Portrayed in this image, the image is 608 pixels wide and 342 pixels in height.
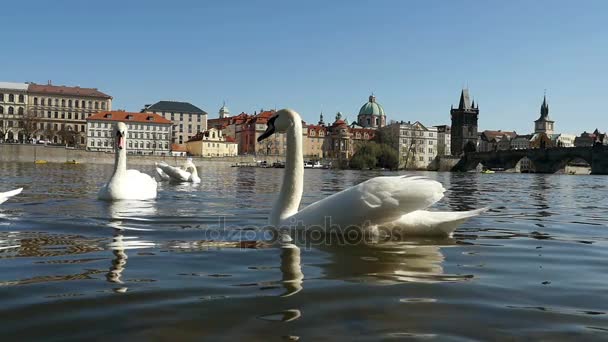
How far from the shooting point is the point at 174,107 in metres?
140

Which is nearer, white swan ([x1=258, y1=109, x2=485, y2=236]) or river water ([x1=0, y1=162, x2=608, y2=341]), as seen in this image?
river water ([x1=0, y1=162, x2=608, y2=341])

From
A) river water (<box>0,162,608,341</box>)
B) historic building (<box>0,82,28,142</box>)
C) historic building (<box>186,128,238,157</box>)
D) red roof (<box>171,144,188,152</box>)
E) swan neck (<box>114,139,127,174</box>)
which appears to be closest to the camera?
river water (<box>0,162,608,341</box>)

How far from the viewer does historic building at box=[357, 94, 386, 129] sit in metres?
172

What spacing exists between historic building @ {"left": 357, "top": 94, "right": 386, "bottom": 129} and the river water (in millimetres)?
167651

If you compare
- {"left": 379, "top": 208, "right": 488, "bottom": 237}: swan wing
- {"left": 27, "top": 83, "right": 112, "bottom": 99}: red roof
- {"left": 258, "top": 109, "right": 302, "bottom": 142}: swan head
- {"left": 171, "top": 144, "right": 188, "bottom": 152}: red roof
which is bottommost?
{"left": 379, "top": 208, "right": 488, "bottom": 237}: swan wing

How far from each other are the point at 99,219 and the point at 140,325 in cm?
508

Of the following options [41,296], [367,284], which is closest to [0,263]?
[41,296]

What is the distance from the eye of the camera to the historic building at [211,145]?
118 m

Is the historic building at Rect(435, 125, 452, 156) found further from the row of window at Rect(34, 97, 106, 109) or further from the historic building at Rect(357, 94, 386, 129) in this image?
the row of window at Rect(34, 97, 106, 109)

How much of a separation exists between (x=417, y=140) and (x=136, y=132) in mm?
78011

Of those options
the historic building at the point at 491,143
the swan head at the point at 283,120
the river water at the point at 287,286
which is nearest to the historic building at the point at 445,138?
the historic building at the point at 491,143

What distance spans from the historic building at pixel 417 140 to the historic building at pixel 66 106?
2874 inches

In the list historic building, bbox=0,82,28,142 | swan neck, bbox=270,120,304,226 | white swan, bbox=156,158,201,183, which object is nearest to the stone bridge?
white swan, bbox=156,158,201,183

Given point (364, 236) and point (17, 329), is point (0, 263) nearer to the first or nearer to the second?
point (17, 329)
